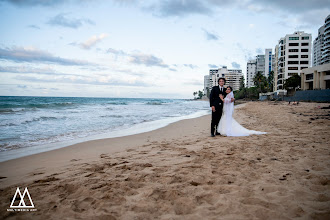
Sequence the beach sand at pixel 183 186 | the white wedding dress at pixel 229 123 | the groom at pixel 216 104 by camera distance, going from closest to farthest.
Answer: the beach sand at pixel 183 186 → the white wedding dress at pixel 229 123 → the groom at pixel 216 104

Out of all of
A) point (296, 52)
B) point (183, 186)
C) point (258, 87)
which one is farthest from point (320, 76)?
point (183, 186)

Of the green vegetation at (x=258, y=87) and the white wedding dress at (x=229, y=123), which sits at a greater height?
the green vegetation at (x=258, y=87)

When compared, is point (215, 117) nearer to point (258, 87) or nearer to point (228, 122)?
point (228, 122)

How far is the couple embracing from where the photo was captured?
22.9ft

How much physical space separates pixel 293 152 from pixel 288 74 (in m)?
76.1

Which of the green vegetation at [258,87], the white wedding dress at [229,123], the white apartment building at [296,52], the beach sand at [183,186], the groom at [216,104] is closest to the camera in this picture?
the beach sand at [183,186]

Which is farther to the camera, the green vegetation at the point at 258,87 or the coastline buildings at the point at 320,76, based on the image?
the green vegetation at the point at 258,87

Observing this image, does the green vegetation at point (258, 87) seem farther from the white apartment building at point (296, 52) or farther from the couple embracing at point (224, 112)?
the couple embracing at point (224, 112)

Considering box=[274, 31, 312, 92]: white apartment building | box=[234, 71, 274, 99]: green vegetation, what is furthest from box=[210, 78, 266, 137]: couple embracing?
box=[234, 71, 274, 99]: green vegetation

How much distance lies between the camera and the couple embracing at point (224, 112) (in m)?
6.98

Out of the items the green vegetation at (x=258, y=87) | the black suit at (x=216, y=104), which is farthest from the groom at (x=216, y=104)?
the green vegetation at (x=258, y=87)

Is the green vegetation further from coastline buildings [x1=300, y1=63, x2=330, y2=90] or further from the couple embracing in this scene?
the couple embracing

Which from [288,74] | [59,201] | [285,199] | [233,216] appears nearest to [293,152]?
[285,199]

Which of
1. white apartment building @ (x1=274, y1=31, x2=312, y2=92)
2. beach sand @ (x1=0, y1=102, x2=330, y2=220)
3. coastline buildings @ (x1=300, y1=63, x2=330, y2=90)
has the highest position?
white apartment building @ (x1=274, y1=31, x2=312, y2=92)
